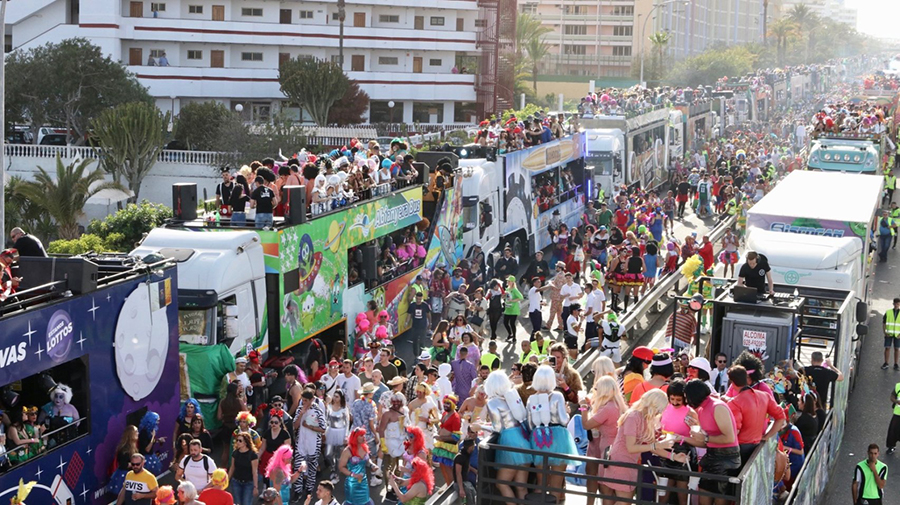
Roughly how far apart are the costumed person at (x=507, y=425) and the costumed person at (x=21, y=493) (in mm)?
4485

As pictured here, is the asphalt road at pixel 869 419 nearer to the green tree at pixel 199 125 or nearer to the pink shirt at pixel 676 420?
the pink shirt at pixel 676 420

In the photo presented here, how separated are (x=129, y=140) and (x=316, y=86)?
19.6m

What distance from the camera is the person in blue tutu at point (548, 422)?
891 cm

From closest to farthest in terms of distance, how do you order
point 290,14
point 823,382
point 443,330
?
point 823,382, point 443,330, point 290,14

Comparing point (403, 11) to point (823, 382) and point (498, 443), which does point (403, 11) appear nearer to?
point (823, 382)

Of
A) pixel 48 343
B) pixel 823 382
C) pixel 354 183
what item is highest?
pixel 354 183

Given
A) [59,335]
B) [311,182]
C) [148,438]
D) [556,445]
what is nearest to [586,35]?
[311,182]

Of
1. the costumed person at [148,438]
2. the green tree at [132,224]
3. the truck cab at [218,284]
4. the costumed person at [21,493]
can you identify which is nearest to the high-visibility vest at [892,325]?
the truck cab at [218,284]

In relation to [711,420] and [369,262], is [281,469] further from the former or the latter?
[369,262]

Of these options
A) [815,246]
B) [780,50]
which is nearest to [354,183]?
[815,246]

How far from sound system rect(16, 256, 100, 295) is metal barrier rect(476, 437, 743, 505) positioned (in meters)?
4.83

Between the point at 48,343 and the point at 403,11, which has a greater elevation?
the point at 403,11

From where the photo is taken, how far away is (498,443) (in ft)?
29.3

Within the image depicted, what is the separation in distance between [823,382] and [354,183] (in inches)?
318
